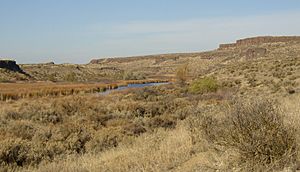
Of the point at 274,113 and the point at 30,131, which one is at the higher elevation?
the point at 274,113

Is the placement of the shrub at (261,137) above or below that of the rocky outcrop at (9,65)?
above

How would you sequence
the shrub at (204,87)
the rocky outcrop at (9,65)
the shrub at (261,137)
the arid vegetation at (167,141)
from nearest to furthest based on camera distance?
the shrub at (261,137), the arid vegetation at (167,141), the shrub at (204,87), the rocky outcrop at (9,65)

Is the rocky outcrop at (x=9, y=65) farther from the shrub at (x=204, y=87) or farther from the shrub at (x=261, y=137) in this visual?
the shrub at (x=261, y=137)

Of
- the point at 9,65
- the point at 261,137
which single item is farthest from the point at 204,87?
the point at 9,65

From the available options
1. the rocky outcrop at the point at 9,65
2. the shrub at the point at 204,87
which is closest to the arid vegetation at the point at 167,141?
the shrub at the point at 204,87

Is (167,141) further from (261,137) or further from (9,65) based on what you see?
(9,65)

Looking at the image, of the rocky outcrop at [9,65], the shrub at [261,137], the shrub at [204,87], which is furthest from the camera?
the rocky outcrop at [9,65]

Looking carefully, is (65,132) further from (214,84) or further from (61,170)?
(214,84)

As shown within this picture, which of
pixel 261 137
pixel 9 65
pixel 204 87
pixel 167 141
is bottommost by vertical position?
pixel 204 87

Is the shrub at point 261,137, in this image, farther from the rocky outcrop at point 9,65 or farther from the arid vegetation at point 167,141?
the rocky outcrop at point 9,65

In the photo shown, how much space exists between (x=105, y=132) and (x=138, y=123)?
2.94 m

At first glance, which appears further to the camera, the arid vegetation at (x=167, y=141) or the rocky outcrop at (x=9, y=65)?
the rocky outcrop at (x=9, y=65)

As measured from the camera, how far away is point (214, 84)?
33.2 m

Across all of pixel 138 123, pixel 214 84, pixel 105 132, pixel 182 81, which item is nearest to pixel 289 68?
pixel 214 84
